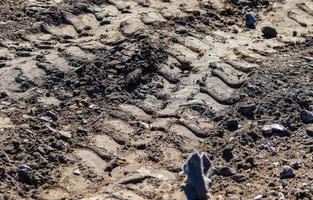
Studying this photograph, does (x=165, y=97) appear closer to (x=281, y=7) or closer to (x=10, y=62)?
(x=10, y=62)

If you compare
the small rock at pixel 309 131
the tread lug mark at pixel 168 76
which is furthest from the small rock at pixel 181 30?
the small rock at pixel 309 131

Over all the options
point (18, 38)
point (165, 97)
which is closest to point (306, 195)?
point (165, 97)

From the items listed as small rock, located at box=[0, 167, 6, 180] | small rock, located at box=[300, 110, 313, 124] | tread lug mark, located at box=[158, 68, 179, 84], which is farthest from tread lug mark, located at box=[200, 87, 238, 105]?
small rock, located at box=[0, 167, 6, 180]

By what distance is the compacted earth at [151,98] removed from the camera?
14.4 feet

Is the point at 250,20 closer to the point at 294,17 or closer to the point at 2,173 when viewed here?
the point at 294,17

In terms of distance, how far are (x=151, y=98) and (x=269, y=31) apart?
1.61 m

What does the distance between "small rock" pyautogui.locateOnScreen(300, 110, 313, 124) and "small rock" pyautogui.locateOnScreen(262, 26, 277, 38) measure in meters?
1.36

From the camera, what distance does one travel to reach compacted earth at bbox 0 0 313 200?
4398 mm

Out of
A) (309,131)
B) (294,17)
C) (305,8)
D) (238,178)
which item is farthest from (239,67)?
(305,8)

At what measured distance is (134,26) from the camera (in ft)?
19.6

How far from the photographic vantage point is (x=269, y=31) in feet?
20.9

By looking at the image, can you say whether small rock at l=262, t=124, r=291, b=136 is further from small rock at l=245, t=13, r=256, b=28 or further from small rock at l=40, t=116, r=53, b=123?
small rock at l=245, t=13, r=256, b=28

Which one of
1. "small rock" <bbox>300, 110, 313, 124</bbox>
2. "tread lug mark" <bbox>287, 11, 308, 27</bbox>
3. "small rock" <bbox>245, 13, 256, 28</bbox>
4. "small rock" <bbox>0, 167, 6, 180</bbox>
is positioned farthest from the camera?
"tread lug mark" <bbox>287, 11, 308, 27</bbox>

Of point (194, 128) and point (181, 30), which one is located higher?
point (181, 30)
